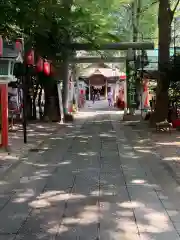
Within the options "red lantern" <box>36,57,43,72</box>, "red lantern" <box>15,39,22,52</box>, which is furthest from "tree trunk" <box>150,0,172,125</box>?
"red lantern" <box>15,39,22,52</box>

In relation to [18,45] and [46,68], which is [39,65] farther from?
[18,45]

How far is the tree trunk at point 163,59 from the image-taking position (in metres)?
19.0

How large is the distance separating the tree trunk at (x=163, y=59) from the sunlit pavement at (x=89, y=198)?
6951 mm

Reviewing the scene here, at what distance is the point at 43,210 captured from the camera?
255 inches

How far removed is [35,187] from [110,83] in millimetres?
48792

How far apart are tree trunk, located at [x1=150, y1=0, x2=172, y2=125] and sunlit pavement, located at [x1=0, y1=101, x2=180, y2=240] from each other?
274 inches

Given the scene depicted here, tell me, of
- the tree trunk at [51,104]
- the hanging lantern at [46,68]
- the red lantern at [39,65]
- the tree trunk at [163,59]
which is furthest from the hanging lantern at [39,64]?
the tree trunk at [163,59]

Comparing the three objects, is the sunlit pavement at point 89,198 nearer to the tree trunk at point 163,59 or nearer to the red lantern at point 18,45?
the red lantern at point 18,45

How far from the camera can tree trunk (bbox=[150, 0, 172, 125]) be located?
19.0 meters

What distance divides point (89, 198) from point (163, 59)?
43.7ft

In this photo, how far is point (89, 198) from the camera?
7.20 metres

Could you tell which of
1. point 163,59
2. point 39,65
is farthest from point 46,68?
point 163,59

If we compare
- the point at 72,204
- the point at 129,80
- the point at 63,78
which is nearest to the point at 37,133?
the point at 63,78

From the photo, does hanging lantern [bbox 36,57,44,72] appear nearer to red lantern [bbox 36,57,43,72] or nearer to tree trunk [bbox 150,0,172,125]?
red lantern [bbox 36,57,43,72]
